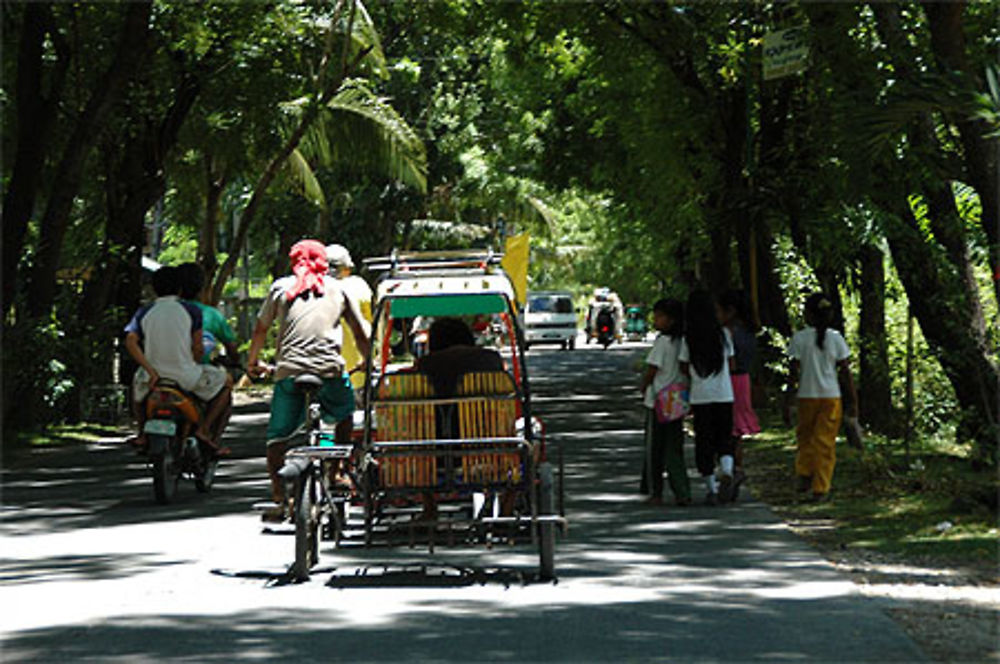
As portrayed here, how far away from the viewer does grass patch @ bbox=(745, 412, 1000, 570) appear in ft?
36.3

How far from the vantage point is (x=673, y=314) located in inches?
546

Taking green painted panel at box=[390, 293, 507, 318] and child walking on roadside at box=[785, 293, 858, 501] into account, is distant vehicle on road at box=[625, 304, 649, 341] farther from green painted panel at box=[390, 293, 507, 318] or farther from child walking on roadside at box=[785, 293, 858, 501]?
green painted panel at box=[390, 293, 507, 318]

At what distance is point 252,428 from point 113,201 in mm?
4739

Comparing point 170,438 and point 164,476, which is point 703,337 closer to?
point 170,438

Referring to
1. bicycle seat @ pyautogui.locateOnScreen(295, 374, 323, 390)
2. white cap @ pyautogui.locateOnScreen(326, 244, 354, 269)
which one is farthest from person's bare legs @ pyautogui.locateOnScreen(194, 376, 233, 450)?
bicycle seat @ pyautogui.locateOnScreen(295, 374, 323, 390)

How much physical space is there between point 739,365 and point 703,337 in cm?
101

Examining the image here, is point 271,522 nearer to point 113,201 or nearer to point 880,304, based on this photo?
point 880,304

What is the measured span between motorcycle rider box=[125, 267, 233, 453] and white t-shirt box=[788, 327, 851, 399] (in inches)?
197

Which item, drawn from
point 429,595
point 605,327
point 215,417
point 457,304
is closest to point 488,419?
point 457,304

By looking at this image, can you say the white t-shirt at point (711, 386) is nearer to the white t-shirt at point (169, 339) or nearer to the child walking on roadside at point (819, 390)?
the child walking on roadside at point (819, 390)

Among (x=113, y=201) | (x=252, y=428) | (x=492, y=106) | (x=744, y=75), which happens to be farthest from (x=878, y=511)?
(x=492, y=106)

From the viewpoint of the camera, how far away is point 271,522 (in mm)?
11867

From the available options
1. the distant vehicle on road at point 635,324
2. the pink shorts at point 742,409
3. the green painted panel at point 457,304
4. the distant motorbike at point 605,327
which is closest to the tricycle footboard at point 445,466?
the green painted panel at point 457,304

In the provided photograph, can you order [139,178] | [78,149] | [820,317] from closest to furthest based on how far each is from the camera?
[820,317] < [78,149] < [139,178]
